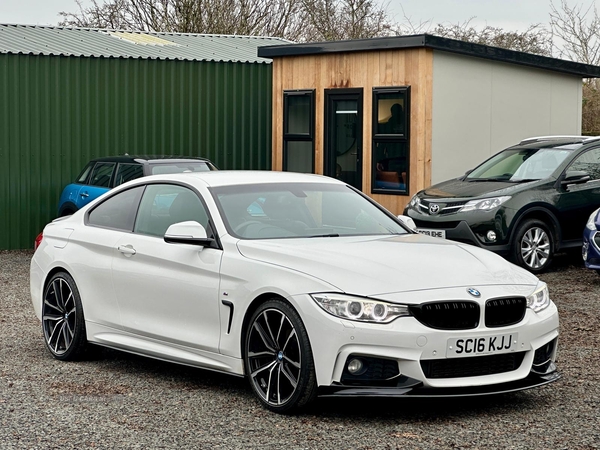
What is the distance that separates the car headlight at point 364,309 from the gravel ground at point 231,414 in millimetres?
629

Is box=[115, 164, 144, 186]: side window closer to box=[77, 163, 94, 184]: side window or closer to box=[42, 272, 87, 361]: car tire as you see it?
box=[77, 163, 94, 184]: side window

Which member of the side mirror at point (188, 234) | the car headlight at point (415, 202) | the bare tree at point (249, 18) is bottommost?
the car headlight at point (415, 202)

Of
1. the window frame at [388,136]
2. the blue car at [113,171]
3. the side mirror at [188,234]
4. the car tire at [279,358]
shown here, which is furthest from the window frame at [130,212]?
the window frame at [388,136]

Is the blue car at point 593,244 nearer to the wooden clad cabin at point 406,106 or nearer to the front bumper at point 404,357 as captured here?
the wooden clad cabin at point 406,106

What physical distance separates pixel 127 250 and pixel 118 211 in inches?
23.0

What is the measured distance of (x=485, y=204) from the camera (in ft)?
44.8

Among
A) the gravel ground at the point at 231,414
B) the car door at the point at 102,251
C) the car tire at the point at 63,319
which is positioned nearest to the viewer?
the gravel ground at the point at 231,414

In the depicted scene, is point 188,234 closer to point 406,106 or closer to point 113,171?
point 113,171

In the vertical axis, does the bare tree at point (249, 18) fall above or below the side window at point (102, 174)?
above

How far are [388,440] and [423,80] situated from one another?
11.0m

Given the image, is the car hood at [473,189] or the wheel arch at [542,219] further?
the car hood at [473,189]

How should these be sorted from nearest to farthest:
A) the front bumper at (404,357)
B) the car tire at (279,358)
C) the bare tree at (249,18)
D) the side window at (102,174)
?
1. the front bumper at (404,357)
2. the car tire at (279,358)
3. the side window at (102,174)
4. the bare tree at (249,18)

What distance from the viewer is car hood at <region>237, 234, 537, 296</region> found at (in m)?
6.11

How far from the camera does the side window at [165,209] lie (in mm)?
7352
